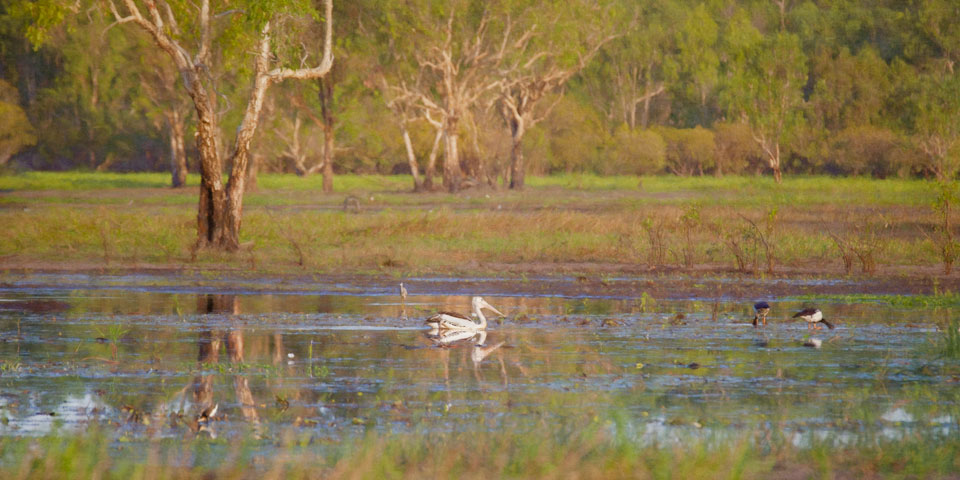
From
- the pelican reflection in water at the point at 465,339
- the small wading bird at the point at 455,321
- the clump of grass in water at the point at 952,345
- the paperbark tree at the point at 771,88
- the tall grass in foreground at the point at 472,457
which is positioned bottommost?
the pelican reflection in water at the point at 465,339

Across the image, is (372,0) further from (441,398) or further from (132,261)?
(441,398)

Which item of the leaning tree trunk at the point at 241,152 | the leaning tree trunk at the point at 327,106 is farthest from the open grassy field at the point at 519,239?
the leaning tree trunk at the point at 327,106

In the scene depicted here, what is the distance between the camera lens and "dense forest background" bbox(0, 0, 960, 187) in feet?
189

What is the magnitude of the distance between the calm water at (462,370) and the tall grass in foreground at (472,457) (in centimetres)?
41

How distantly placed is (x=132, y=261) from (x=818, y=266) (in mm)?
14230

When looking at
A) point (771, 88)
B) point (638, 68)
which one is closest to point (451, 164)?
point (771, 88)

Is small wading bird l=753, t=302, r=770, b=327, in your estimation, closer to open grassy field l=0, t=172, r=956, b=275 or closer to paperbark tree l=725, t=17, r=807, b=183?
open grassy field l=0, t=172, r=956, b=275

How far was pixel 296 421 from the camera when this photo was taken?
9.70m

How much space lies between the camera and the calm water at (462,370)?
9898 millimetres

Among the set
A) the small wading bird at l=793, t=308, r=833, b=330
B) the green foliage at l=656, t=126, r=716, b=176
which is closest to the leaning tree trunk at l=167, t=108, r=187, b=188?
the green foliage at l=656, t=126, r=716, b=176

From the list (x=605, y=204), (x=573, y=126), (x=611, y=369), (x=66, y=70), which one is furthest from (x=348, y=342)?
(x=66, y=70)

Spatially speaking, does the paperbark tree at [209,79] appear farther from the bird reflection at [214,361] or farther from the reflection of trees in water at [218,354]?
the bird reflection at [214,361]

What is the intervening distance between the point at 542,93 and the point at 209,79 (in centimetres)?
3951

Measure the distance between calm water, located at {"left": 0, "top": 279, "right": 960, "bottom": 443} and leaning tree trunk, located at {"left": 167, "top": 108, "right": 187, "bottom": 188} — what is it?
4629cm
